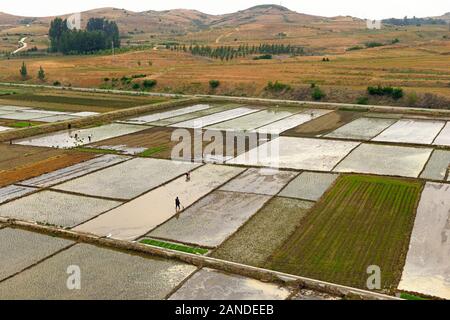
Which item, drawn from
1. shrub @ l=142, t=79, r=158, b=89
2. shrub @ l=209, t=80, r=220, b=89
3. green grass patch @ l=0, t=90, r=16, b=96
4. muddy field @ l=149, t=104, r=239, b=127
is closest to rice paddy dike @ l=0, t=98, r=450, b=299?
muddy field @ l=149, t=104, r=239, b=127

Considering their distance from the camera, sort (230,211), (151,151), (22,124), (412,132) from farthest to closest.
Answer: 1. (22,124)
2. (412,132)
3. (151,151)
4. (230,211)

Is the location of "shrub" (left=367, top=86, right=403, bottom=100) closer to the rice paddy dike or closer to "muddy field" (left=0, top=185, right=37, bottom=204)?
the rice paddy dike

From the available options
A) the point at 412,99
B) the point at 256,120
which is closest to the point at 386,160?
the point at 256,120

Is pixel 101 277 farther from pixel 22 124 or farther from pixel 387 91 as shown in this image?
pixel 387 91

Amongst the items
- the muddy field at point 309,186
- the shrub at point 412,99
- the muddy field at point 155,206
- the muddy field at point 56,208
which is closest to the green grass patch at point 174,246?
the muddy field at point 155,206

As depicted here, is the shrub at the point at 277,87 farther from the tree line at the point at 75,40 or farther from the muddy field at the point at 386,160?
the tree line at the point at 75,40

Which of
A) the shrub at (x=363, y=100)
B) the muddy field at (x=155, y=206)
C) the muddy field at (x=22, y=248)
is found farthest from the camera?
the shrub at (x=363, y=100)

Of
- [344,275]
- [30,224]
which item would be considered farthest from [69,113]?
[344,275]
